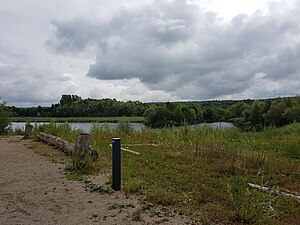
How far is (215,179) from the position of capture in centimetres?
647

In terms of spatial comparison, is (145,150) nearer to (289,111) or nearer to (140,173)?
(140,173)

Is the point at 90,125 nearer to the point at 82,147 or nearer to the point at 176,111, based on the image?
the point at 82,147

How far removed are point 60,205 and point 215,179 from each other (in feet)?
9.97

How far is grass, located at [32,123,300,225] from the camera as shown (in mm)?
4488

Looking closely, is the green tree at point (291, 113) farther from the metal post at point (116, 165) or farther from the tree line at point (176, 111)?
the metal post at point (116, 165)

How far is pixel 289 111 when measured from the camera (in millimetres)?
33812

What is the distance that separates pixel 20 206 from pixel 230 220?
3023 mm

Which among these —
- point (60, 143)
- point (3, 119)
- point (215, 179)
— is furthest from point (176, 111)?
point (215, 179)

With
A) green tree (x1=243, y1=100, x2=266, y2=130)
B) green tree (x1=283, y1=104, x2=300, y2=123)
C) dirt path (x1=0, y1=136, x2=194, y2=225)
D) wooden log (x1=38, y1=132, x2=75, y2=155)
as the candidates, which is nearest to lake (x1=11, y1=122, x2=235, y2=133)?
wooden log (x1=38, y1=132, x2=75, y2=155)

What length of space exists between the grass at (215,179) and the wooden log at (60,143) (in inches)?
30.3

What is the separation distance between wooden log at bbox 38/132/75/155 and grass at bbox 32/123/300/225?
769 mm

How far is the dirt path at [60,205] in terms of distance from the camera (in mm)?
4320

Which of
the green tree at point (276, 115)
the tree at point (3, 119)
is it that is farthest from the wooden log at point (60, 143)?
the green tree at point (276, 115)

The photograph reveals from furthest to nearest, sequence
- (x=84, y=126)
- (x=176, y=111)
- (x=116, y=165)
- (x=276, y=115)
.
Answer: (x=276, y=115) → (x=176, y=111) → (x=84, y=126) → (x=116, y=165)
